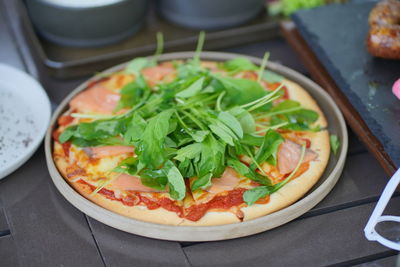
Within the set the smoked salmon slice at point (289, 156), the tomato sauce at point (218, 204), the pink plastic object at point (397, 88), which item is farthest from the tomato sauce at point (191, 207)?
the pink plastic object at point (397, 88)

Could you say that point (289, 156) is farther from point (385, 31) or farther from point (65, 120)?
point (65, 120)

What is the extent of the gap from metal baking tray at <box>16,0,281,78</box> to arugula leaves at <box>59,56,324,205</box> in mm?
291

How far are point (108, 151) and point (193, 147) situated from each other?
241 mm

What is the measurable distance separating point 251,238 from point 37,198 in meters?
0.56

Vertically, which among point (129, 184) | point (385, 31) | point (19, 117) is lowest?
point (19, 117)

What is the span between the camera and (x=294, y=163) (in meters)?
1.30

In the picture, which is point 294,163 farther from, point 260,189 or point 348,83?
point 348,83

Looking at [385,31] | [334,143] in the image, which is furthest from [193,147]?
[385,31]

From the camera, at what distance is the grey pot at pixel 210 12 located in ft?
6.37

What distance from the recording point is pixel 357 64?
154cm

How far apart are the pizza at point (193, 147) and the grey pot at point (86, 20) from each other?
371mm

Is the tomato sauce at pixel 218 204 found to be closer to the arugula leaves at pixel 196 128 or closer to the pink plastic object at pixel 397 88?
the arugula leaves at pixel 196 128

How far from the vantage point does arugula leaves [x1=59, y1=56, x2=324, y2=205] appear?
122 cm

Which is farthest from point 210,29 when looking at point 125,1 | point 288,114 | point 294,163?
point 294,163
